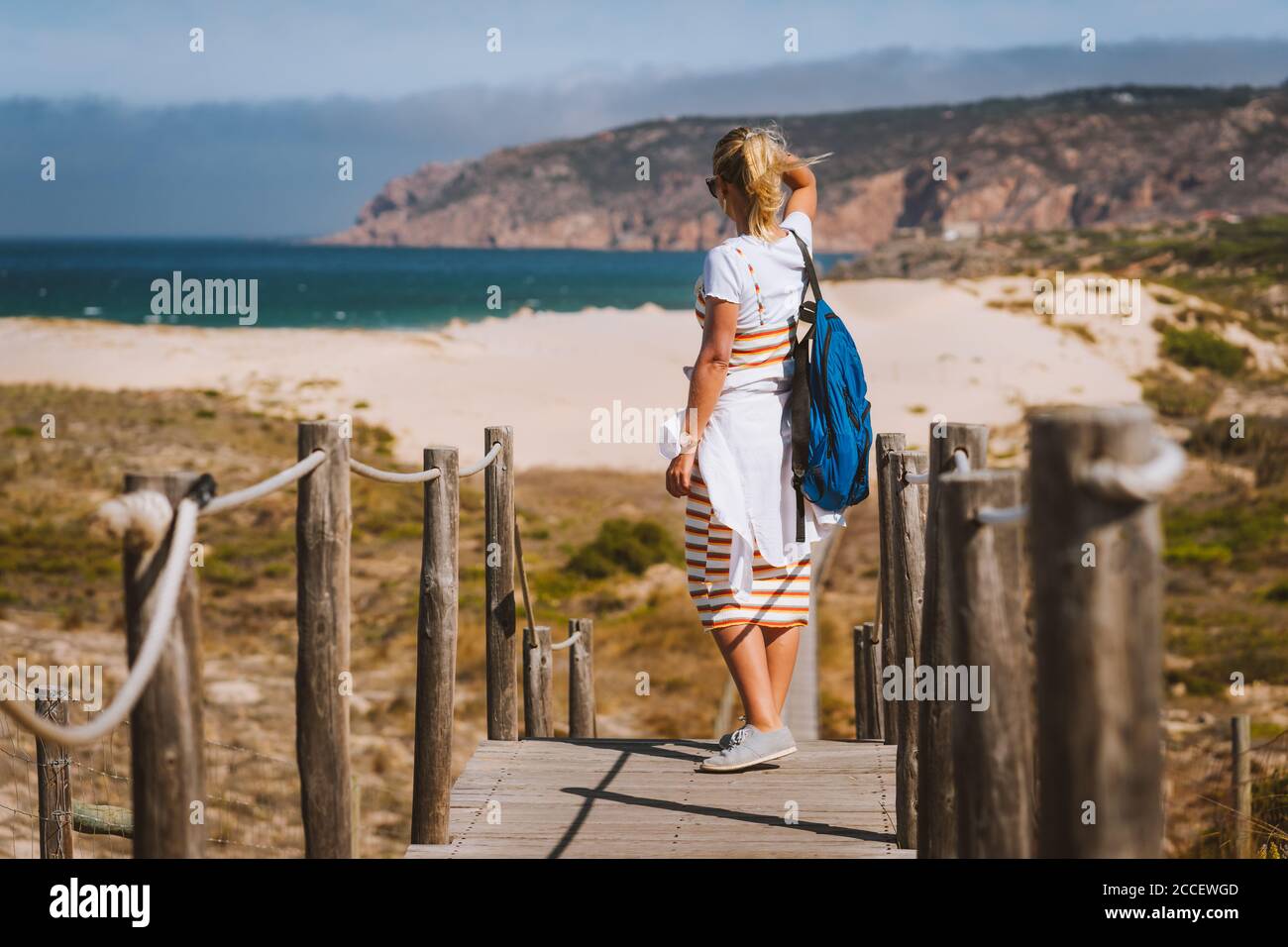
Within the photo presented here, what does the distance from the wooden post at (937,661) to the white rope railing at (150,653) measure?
5.21 ft

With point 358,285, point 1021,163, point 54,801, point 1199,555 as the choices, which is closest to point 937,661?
point 54,801

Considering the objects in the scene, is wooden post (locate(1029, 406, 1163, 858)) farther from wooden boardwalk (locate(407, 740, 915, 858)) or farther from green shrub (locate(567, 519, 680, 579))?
green shrub (locate(567, 519, 680, 579))

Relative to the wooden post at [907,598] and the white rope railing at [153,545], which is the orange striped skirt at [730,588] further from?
the white rope railing at [153,545]

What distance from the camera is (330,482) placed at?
118 inches

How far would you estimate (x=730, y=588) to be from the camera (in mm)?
4406

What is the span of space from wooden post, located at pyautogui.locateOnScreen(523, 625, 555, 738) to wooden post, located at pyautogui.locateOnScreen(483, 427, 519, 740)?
712 mm

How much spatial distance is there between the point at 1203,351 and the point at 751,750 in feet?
117

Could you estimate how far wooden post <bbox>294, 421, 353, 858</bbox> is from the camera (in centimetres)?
296

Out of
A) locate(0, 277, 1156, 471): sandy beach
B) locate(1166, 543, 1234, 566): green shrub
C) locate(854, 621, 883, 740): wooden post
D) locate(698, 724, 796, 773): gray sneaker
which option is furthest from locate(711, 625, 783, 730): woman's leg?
locate(0, 277, 1156, 471): sandy beach

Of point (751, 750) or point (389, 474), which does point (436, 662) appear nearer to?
point (389, 474)
